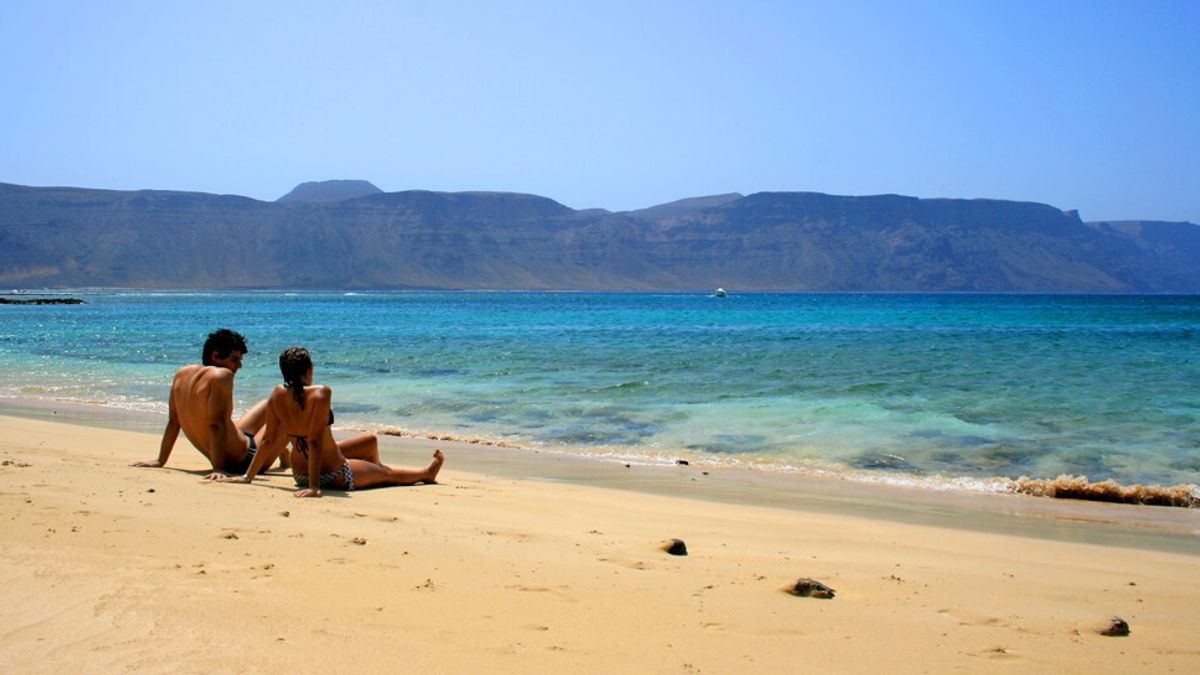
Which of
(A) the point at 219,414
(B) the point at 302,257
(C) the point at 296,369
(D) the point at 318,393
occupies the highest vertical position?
(B) the point at 302,257

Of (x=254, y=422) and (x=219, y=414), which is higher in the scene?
(x=219, y=414)

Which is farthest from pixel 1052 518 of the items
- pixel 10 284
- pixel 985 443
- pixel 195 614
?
pixel 10 284

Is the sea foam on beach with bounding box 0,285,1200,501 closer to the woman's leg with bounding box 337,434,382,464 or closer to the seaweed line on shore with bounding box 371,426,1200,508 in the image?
the seaweed line on shore with bounding box 371,426,1200,508

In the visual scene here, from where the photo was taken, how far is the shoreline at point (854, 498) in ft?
24.0

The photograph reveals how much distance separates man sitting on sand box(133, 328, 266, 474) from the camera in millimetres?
7676

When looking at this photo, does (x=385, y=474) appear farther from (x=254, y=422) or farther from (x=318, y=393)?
(x=254, y=422)

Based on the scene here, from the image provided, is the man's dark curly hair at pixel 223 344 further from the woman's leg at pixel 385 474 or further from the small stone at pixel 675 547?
the small stone at pixel 675 547

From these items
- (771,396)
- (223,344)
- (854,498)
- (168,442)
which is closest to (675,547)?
(854,498)

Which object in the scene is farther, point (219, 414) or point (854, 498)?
point (854, 498)

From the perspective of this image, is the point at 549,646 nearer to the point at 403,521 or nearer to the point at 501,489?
the point at 403,521

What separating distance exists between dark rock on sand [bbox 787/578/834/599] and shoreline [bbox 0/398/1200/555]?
278cm

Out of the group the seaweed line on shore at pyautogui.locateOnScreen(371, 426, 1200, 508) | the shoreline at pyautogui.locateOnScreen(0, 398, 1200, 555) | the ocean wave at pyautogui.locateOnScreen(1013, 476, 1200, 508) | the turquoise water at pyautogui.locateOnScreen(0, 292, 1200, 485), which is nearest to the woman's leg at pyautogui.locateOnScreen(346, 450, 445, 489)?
the shoreline at pyautogui.locateOnScreen(0, 398, 1200, 555)

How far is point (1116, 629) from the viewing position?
14.3 ft

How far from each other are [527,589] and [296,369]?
335 centimetres
